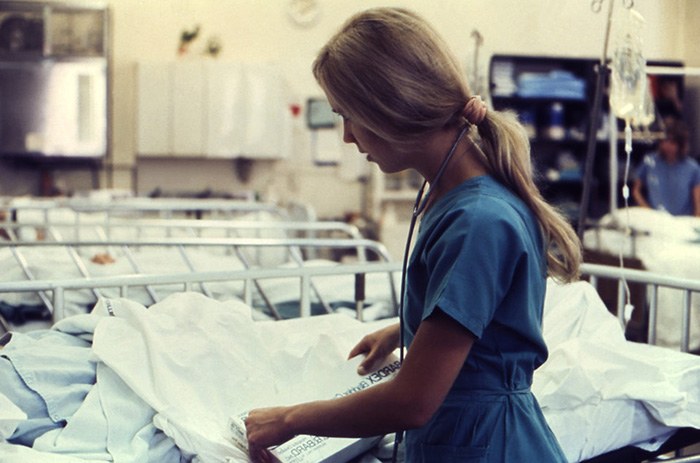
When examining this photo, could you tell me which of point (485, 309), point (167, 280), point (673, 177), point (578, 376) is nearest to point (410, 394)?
point (485, 309)

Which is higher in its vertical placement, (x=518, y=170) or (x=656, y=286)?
(x=518, y=170)

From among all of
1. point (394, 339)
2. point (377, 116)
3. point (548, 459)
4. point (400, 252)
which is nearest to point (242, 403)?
point (394, 339)

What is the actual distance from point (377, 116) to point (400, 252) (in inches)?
223

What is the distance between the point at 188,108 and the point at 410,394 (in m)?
6.08

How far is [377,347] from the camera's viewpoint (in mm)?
1433

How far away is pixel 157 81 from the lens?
678 cm

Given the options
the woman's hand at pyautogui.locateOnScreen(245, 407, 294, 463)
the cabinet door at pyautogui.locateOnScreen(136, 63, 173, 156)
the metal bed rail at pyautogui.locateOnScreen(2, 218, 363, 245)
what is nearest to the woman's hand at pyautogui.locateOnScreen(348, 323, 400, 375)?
the woman's hand at pyautogui.locateOnScreen(245, 407, 294, 463)

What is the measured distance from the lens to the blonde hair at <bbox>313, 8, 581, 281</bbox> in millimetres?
1057

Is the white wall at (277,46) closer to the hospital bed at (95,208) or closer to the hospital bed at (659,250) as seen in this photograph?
the hospital bed at (95,208)

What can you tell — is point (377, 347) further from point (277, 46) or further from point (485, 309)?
point (277, 46)

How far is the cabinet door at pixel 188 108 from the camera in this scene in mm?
6781

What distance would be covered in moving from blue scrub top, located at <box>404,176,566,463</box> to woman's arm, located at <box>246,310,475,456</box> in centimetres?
2

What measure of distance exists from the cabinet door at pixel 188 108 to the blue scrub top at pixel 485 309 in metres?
5.88

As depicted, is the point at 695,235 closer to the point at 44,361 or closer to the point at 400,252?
the point at 400,252
